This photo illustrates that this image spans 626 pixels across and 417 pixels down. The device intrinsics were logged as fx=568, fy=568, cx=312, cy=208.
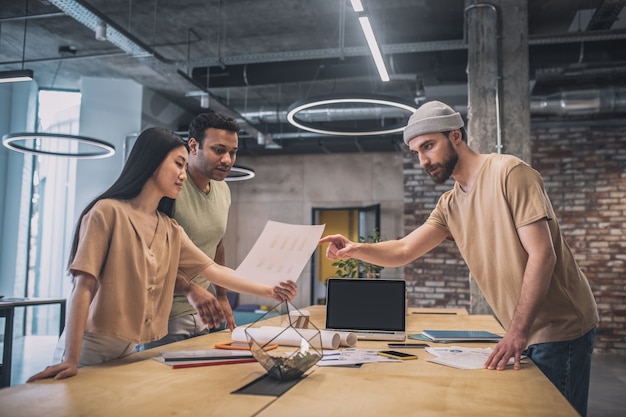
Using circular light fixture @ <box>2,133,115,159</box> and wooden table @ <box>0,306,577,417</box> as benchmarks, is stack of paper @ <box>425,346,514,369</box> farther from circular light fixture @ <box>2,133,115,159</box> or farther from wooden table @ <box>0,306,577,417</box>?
circular light fixture @ <box>2,133,115,159</box>

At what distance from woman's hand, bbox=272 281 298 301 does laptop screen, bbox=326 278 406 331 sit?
0.63 meters

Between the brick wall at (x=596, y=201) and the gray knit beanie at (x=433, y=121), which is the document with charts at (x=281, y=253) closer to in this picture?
the gray knit beanie at (x=433, y=121)

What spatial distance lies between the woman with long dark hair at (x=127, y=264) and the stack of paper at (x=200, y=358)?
0.37 feet

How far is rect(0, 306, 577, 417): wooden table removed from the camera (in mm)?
1197

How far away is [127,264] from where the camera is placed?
1.71 meters

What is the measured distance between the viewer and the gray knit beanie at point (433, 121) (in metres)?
2.15

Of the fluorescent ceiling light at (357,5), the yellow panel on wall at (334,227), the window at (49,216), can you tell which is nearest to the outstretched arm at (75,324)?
the fluorescent ceiling light at (357,5)

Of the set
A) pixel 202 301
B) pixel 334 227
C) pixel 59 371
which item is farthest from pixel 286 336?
pixel 334 227

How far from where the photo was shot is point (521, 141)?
505cm

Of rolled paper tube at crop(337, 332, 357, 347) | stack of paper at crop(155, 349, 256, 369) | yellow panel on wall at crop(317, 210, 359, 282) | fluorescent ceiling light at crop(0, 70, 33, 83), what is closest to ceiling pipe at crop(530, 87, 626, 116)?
yellow panel on wall at crop(317, 210, 359, 282)

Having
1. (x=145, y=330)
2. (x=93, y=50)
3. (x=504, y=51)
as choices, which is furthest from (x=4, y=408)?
(x=93, y=50)

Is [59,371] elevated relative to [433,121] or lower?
lower

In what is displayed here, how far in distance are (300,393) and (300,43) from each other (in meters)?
7.07

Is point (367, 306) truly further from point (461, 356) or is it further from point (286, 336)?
point (461, 356)
